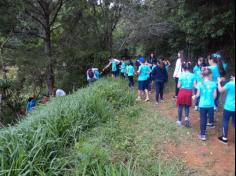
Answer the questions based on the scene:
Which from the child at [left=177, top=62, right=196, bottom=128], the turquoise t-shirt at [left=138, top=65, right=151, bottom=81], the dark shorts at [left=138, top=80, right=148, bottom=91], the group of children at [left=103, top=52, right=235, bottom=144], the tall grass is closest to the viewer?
the group of children at [left=103, top=52, right=235, bottom=144]

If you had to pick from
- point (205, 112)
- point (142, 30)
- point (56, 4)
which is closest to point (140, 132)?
point (205, 112)

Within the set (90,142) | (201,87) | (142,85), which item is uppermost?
(201,87)

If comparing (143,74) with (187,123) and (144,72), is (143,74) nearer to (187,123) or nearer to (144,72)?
(144,72)

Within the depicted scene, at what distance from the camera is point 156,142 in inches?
222

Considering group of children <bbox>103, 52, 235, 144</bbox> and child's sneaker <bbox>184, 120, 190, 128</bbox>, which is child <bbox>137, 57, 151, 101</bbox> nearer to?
group of children <bbox>103, 52, 235, 144</bbox>

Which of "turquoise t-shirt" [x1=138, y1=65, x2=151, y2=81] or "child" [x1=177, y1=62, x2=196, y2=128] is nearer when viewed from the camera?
"child" [x1=177, y1=62, x2=196, y2=128]

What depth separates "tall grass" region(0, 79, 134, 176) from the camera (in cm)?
411

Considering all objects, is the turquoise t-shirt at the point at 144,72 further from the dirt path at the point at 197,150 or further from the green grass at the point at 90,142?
the dirt path at the point at 197,150

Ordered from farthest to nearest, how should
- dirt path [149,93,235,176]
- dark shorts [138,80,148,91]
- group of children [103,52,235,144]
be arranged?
1. dark shorts [138,80,148,91]
2. dirt path [149,93,235,176]
3. group of children [103,52,235,144]

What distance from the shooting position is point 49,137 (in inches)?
200

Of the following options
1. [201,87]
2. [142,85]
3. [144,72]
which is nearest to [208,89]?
[201,87]

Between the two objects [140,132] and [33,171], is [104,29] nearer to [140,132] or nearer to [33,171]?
[140,132]

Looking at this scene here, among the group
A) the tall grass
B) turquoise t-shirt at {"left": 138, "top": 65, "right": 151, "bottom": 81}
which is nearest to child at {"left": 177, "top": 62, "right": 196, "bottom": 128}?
the tall grass

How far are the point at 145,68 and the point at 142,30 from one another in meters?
7.53
